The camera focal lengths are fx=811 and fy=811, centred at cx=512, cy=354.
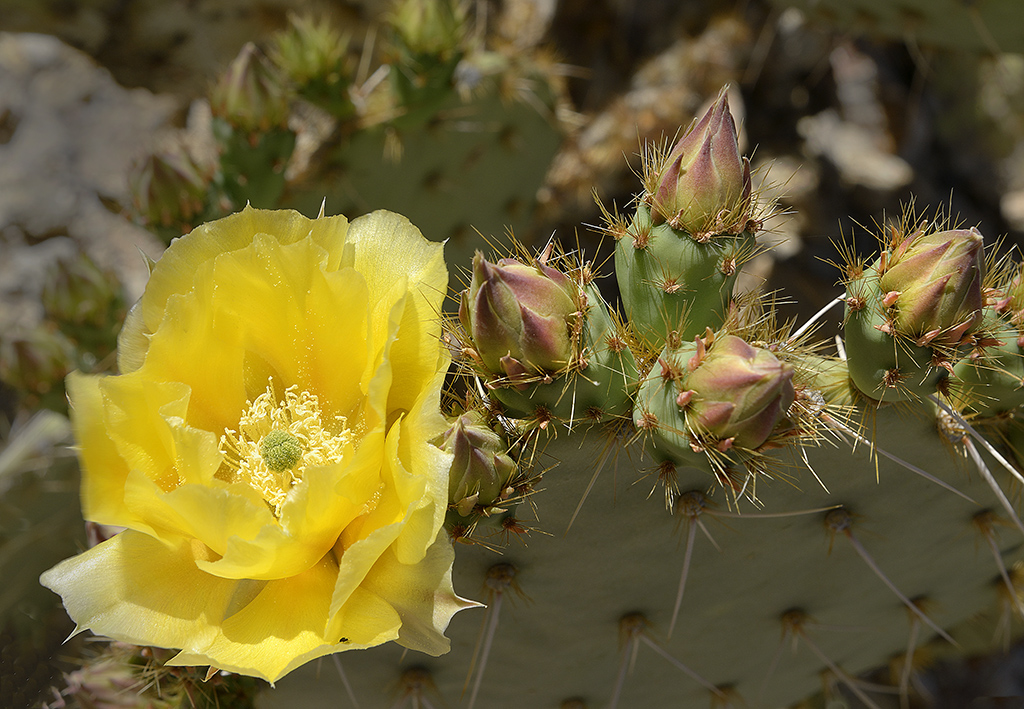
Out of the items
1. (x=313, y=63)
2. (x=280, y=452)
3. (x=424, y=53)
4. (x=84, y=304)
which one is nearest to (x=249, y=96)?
(x=313, y=63)

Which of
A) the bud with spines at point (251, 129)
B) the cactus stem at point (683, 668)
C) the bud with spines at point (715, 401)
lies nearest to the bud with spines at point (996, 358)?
the bud with spines at point (715, 401)

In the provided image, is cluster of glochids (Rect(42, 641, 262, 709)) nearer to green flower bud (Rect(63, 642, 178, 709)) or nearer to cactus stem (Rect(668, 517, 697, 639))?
green flower bud (Rect(63, 642, 178, 709))

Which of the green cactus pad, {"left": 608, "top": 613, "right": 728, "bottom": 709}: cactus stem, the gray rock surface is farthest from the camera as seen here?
the gray rock surface

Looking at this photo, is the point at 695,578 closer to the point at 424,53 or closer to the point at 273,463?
the point at 273,463

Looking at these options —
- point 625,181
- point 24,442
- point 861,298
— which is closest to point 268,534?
point 861,298

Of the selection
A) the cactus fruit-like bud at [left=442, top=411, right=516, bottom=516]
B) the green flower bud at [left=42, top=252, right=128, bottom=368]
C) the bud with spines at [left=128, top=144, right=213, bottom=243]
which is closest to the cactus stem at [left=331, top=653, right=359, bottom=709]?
the cactus fruit-like bud at [left=442, top=411, right=516, bottom=516]

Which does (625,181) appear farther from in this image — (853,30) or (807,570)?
(807,570)
